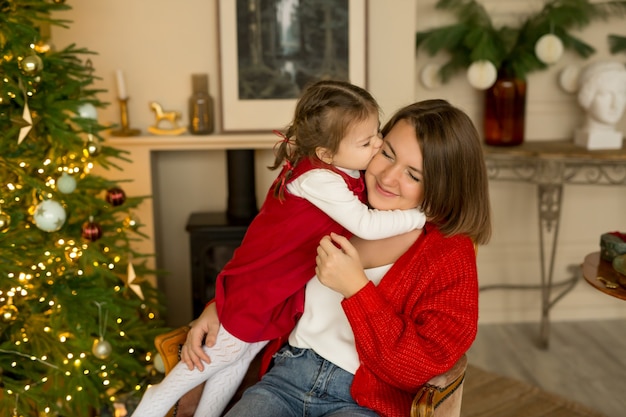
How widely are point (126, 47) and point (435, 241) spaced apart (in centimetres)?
210

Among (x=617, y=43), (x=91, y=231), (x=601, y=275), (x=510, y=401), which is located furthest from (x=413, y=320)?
(x=617, y=43)

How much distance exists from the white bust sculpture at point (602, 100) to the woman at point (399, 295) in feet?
6.94

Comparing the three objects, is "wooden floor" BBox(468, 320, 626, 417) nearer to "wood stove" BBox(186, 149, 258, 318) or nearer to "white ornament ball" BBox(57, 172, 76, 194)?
"wood stove" BBox(186, 149, 258, 318)

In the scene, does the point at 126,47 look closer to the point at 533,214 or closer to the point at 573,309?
the point at 533,214

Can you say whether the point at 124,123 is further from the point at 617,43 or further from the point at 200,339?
the point at 617,43

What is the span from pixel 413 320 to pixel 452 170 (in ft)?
Result: 1.28

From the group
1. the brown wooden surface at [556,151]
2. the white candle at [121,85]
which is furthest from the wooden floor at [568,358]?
the white candle at [121,85]

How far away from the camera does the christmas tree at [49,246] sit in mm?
2525

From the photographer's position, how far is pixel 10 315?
265 centimetres

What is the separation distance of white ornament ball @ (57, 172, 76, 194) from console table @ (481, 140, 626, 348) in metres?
2.05

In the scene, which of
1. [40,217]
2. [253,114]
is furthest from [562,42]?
[40,217]

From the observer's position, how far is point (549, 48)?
3.76 meters

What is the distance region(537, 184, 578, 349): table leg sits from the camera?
379 centimetres

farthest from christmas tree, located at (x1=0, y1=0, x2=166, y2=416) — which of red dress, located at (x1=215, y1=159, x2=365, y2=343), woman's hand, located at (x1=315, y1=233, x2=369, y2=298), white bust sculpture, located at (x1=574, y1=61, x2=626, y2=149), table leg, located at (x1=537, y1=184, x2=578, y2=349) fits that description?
white bust sculpture, located at (x1=574, y1=61, x2=626, y2=149)
